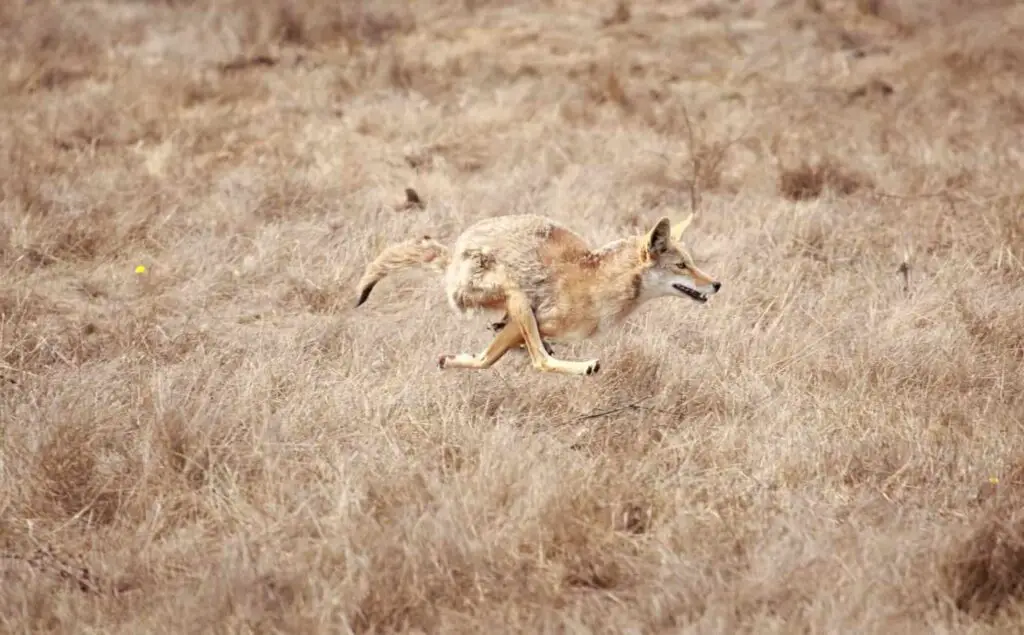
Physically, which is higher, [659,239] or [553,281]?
[659,239]

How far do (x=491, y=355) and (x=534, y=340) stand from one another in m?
0.25

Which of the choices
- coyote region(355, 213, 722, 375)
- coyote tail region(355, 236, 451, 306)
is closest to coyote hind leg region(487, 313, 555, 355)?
coyote region(355, 213, 722, 375)

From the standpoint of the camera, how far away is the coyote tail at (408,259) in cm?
593

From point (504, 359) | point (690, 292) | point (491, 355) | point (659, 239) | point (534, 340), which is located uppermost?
point (659, 239)

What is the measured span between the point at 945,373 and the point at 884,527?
181 centimetres

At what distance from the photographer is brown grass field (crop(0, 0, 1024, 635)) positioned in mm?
4160

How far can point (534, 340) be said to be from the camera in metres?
5.61

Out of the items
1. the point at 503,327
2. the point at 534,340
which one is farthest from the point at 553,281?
the point at 503,327

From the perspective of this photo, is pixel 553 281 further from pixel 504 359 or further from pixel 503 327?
pixel 504 359

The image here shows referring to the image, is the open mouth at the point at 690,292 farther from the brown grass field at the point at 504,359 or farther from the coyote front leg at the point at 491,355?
the coyote front leg at the point at 491,355

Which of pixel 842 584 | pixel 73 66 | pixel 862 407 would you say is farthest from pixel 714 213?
pixel 73 66

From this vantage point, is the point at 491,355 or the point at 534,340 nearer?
the point at 534,340

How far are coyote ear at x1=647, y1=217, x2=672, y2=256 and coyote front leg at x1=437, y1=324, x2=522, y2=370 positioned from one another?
74 cm

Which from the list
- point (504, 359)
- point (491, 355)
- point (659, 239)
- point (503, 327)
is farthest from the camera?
point (504, 359)
